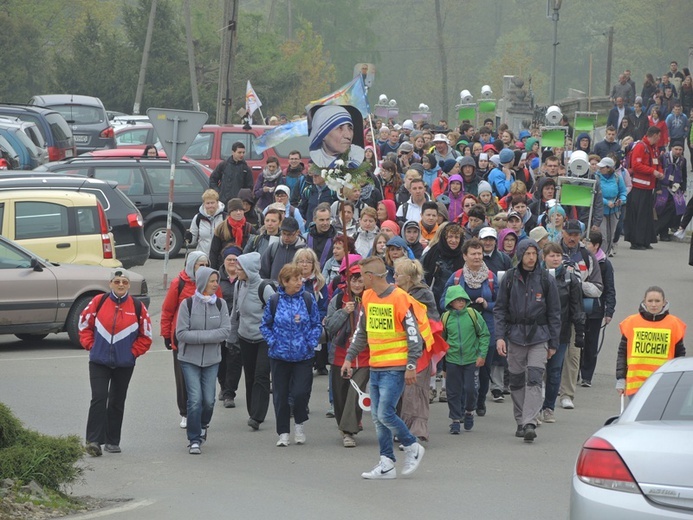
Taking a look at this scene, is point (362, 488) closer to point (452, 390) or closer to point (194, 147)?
point (452, 390)

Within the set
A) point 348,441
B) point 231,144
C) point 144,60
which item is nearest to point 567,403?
point 348,441

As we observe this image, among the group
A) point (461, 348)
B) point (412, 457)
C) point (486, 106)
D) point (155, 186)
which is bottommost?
point (412, 457)

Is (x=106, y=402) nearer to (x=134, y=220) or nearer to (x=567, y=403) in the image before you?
(x=567, y=403)

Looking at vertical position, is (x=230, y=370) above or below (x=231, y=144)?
below

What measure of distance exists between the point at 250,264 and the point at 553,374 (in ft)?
9.90

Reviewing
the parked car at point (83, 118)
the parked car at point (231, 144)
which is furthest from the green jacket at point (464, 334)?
the parked car at point (83, 118)

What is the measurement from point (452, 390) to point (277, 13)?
101989 millimetres

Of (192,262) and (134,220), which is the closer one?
(192,262)

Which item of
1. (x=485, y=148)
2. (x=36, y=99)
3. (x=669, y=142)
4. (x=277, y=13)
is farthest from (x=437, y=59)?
(x=485, y=148)

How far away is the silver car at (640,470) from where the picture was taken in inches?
248

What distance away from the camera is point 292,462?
11.1 m

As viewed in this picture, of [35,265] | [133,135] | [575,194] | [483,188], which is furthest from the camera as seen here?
[133,135]

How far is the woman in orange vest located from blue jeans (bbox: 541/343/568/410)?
152 centimetres

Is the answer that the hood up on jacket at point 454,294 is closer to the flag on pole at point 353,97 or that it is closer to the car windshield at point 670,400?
the flag on pole at point 353,97
